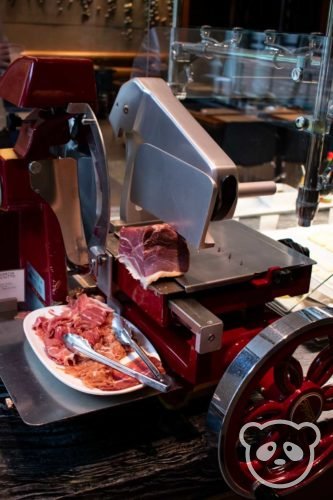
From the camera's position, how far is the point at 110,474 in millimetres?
797

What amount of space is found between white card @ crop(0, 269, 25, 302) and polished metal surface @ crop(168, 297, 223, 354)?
0.41 metres

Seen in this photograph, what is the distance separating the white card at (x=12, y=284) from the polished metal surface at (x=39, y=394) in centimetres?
18

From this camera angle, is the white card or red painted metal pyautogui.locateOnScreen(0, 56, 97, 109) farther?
the white card

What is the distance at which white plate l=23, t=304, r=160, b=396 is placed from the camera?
817 millimetres

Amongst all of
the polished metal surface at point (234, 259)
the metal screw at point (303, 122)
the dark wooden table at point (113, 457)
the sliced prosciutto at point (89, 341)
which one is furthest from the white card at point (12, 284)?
the metal screw at point (303, 122)

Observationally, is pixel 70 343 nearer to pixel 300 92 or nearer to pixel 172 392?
pixel 172 392

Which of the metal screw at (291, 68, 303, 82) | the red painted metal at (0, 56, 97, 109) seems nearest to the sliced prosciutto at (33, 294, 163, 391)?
the red painted metal at (0, 56, 97, 109)

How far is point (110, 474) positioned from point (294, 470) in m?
0.26

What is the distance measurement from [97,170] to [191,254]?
0.21 meters

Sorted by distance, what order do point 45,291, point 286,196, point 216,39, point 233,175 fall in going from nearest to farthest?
point 233,175 → point 45,291 → point 286,196 → point 216,39

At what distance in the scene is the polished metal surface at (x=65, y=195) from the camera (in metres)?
1.00

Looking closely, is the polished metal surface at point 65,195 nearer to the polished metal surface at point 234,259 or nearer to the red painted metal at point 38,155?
the red painted metal at point 38,155

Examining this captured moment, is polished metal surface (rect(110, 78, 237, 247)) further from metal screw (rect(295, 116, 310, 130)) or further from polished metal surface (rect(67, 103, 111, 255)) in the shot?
metal screw (rect(295, 116, 310, 130))

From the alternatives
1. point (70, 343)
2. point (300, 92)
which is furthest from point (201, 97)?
point (70, 343)
